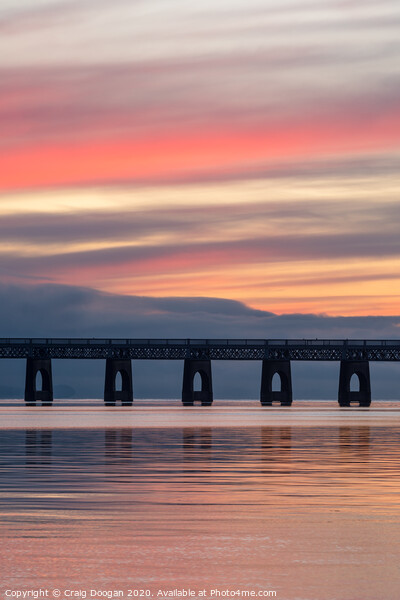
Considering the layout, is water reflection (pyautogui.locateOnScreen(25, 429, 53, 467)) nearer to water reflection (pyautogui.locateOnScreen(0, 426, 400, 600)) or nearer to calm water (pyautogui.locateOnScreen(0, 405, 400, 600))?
water reflection (pyautogui.locateOnScreen(0, 426, 400, 600))

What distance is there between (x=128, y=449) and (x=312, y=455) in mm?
9587

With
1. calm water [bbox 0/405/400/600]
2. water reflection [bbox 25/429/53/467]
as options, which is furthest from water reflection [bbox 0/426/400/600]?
water reflection [bbox 25/429/53/467]

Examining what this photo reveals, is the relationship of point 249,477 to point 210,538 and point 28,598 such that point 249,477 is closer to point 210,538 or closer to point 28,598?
point 210,538

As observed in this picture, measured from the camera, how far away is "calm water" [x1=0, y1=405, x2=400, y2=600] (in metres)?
16.3

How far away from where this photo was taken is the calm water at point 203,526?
53.4 feet

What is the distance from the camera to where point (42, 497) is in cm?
2802

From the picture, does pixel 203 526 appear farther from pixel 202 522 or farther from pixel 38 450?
pixel 38 450

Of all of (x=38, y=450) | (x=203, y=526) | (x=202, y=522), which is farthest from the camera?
(x=38, y=450)

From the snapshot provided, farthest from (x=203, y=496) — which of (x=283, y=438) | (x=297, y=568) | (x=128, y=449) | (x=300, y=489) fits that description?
(x=283, y=438)

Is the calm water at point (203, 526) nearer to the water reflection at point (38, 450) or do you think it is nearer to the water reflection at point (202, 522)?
the water reflection at point (202, 522)

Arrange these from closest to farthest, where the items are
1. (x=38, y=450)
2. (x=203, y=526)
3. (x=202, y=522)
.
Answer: (x=203, y=526), (x=202, y=522), (x=38, y=450)

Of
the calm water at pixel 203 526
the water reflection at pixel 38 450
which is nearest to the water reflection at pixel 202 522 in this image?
the calm water at pixel 203 526

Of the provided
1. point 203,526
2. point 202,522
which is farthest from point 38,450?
point 203,526

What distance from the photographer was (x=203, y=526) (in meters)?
22.4
